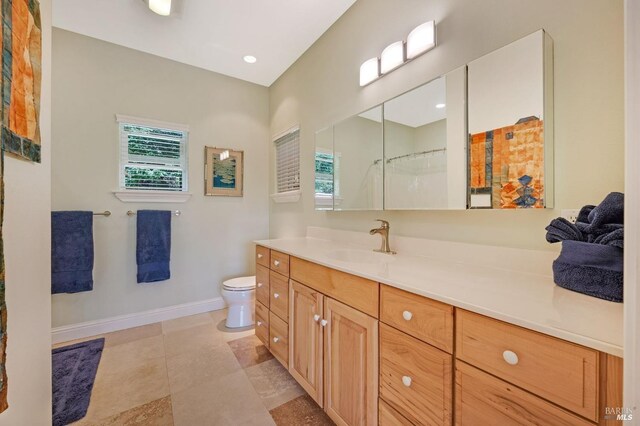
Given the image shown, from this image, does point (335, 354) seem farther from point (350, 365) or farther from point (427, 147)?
point (427, 147)

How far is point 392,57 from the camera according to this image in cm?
156

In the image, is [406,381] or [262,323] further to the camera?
[262,323]

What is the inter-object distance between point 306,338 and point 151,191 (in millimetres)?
2110

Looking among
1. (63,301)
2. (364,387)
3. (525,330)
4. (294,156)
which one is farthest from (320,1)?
(63,301)

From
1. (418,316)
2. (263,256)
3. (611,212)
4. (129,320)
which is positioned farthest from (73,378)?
(611,212)

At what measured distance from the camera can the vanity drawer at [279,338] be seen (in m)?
1.63

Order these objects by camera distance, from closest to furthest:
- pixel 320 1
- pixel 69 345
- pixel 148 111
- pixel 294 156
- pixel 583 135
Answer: pixel 583 135, pixel 320 1, pixel 69 345, pixel 148 111, pixel 294 156

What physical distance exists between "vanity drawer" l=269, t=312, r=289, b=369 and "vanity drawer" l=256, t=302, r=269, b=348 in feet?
0.23

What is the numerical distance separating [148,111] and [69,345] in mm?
2174

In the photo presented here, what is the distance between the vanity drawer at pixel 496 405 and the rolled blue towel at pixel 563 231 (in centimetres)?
51

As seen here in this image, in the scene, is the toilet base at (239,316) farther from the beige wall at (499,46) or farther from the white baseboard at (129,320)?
the beige wall at (499,46)

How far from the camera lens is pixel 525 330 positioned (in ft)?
2.00

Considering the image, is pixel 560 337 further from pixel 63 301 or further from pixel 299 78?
pixel 63 301

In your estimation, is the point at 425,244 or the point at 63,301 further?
the point at 63,301
